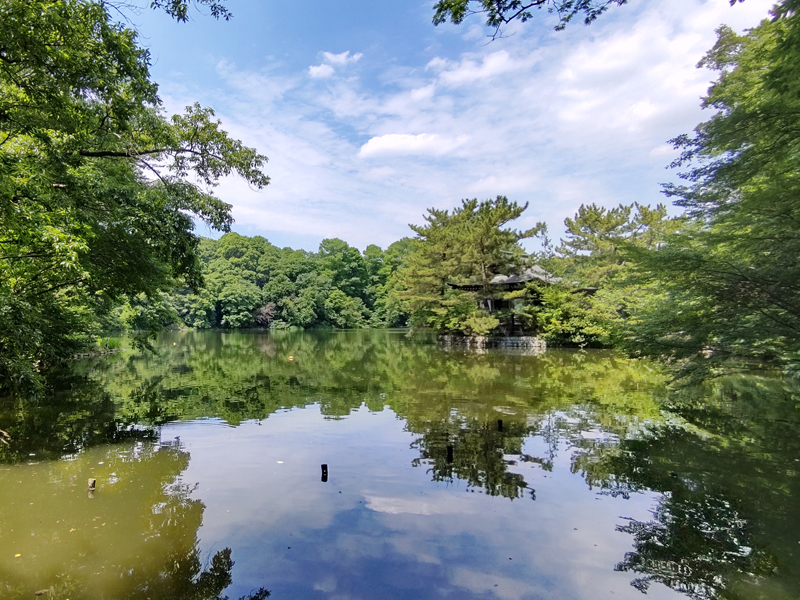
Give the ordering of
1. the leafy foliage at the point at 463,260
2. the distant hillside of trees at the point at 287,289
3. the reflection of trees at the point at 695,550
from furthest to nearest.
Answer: the distant hillside of trees at the point at 287,289, the leafy foliage at the point at 463,260, the reflection of trees at the point at 695,550

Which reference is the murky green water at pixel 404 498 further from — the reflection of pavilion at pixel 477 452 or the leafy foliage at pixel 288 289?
the leafy foliage at pixel 288 289

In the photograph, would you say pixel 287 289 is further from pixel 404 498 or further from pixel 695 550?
pixel 695 550

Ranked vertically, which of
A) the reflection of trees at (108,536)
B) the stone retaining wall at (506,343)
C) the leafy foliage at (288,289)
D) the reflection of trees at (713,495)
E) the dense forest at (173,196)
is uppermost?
the leafy foliage at (288,289)

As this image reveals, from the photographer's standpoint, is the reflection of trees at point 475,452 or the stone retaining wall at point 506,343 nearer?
the reflection of trees at point 475,452

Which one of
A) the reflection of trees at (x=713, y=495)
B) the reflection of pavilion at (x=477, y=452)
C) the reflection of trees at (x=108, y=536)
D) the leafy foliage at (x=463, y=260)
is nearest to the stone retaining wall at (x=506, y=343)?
the leafy foliage at (x=463, y=260)

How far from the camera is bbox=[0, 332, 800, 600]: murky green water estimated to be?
146 inches

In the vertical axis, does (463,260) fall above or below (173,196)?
above

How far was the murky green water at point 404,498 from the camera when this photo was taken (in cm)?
371

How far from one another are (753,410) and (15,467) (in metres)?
14.2

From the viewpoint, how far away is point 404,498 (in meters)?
5.29

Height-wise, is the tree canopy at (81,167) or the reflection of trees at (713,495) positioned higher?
the tree canopy at (81,167)

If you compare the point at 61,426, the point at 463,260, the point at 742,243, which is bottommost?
the point at 61,426

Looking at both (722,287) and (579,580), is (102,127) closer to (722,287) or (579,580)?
(579,580)

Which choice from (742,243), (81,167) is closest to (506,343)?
(742,243)
